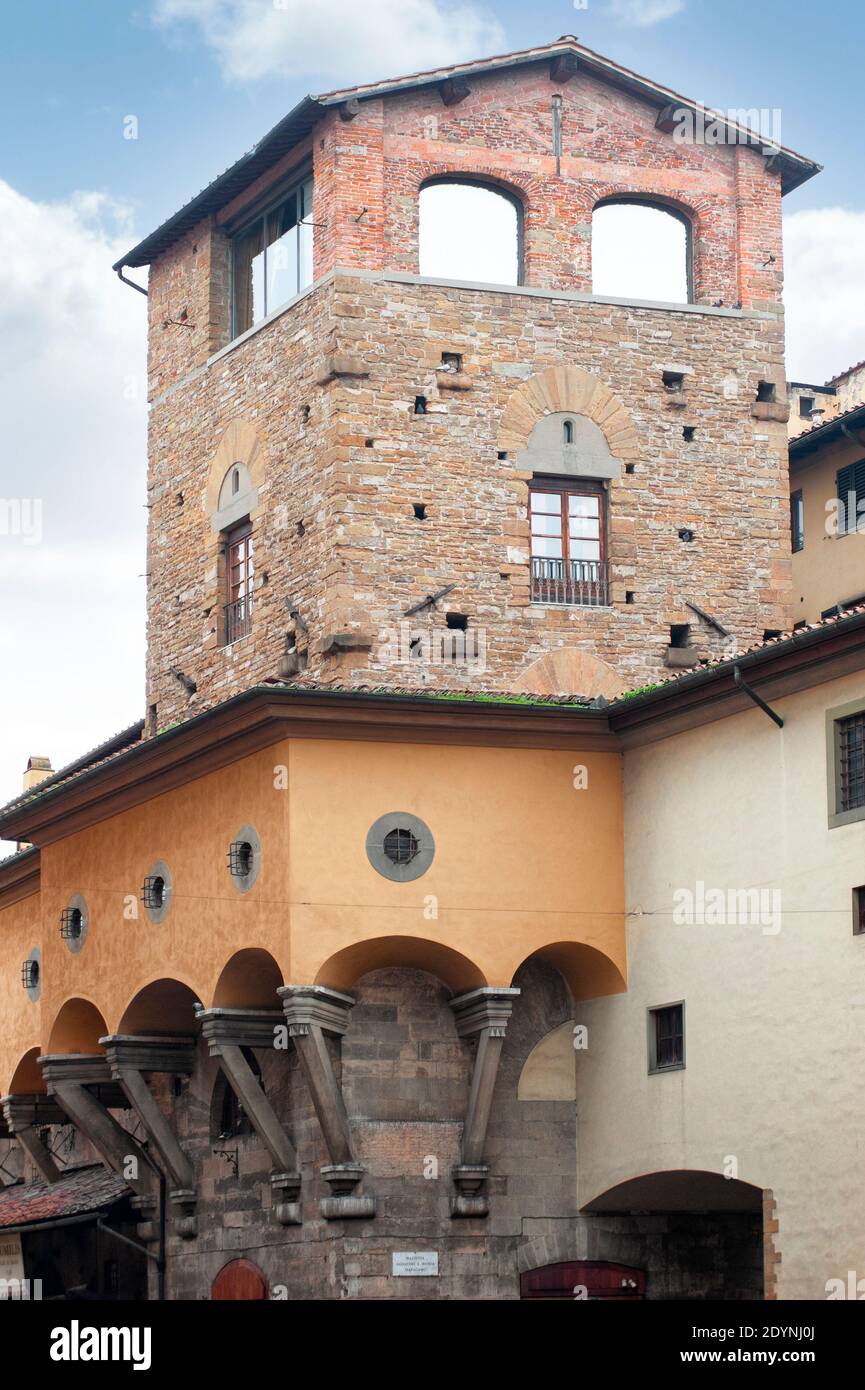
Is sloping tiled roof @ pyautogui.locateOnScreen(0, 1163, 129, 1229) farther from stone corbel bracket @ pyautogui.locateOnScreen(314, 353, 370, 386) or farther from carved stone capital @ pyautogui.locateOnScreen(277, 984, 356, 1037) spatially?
stone corbel bracket @ pyautogui.locateOnScreen(314, 353, 370, 386)

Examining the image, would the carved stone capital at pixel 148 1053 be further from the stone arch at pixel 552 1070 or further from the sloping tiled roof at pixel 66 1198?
the stone arch at pixel 552 1070

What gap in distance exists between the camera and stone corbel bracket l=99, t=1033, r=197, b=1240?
29.7 m

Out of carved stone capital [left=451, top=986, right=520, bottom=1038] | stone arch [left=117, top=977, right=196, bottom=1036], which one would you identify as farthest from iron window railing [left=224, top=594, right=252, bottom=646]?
carved stone capital [left=451, top=986, right=520, bottom=1038]

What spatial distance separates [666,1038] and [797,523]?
11061 mm

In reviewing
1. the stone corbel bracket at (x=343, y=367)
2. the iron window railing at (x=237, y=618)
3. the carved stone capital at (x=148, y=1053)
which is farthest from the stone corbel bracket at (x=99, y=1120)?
the stone corbel bracket at (x=343, y=367)

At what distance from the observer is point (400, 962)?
2728cm

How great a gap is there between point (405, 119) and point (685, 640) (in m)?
7.16

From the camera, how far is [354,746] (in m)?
27.0

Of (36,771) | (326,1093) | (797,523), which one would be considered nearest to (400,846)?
(326,1093)

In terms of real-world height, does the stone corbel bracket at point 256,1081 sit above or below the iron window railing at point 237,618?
below

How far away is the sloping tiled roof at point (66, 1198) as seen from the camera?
30.7m

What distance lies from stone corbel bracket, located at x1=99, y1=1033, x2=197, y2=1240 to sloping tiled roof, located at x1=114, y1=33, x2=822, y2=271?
1087 centimetres

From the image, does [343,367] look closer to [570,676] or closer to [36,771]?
[570,676]

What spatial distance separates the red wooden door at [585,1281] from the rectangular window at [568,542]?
7.78m
